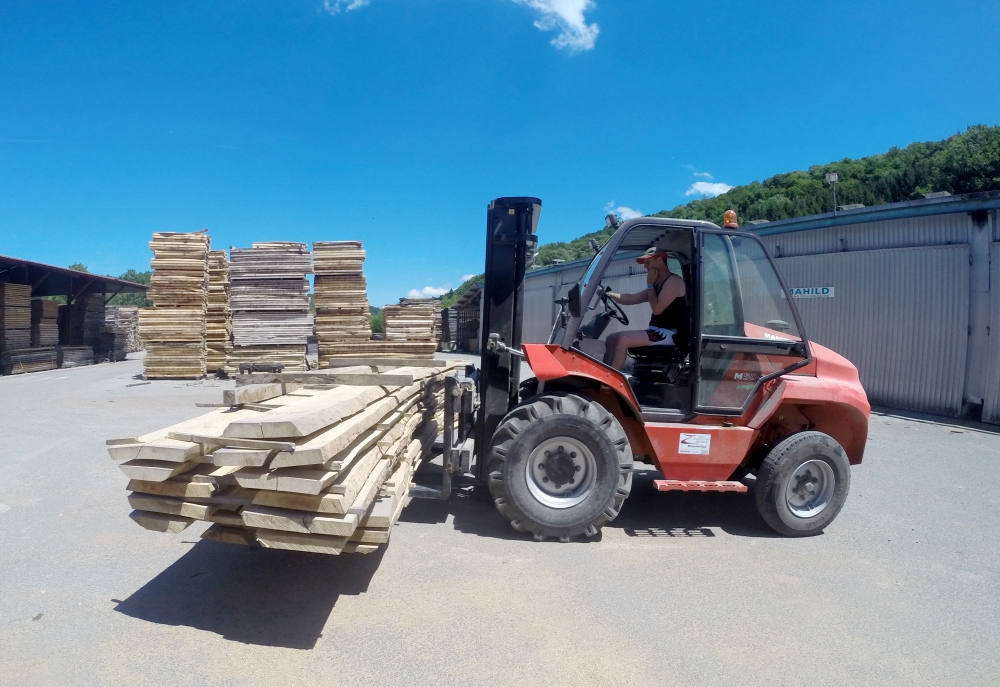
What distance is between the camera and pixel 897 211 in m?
12.0

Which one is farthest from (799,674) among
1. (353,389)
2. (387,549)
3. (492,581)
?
(353,389)

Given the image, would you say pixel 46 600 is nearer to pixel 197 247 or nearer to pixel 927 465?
pixel 927 465

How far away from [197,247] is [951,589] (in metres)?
17.2

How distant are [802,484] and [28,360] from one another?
78.0ft

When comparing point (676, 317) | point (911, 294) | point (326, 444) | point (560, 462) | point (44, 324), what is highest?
point (911, 294)

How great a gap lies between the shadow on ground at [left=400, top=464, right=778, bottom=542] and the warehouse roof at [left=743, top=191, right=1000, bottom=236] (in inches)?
327

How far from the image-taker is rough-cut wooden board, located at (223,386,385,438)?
10.2ft

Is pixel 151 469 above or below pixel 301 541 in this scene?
above

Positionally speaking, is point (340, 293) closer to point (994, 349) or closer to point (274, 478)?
point (274, 478)

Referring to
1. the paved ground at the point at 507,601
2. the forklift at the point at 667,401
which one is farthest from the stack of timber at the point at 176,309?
the forklift at the point at 667,401

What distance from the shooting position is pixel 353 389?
14.7ft

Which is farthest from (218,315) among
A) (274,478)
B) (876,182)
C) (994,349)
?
(876,182)

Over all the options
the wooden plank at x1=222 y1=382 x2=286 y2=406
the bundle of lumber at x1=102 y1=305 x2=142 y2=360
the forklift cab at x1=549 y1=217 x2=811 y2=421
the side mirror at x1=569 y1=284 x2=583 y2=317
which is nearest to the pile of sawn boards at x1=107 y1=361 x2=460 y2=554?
the wooden plank at x1=222 y1=382 x2=286 y2=406

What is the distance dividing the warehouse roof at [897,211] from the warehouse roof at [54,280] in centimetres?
2168
